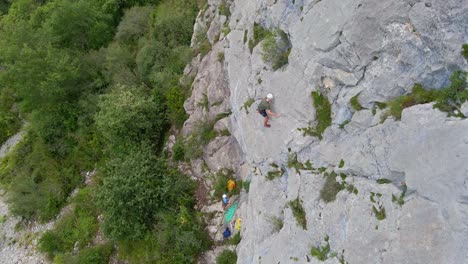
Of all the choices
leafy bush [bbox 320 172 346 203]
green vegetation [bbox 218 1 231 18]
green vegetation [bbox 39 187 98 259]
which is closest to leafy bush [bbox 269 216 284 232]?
leafy bush [bbox 320 172 346 203]

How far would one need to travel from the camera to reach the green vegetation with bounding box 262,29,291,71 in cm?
1554

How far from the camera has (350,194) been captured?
11.8 meters

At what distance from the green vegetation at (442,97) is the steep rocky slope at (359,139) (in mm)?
235

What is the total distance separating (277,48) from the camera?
15742mm

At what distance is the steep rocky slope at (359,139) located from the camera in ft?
32.3

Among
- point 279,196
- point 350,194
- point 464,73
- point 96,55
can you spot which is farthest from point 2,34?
point 464,73

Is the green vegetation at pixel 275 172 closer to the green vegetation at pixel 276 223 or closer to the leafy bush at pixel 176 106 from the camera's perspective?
the green vegetation at pixel 276 223

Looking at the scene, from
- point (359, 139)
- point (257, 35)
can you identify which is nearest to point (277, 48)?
point (257, 35)

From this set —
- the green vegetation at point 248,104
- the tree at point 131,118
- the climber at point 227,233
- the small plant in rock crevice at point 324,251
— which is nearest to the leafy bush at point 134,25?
the tree at point 131,118

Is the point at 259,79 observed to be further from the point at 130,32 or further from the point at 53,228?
the point at 53,228

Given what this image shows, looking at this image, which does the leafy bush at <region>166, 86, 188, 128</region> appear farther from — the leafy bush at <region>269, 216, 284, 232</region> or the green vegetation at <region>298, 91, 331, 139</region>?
the green vegetation at <region>298, 91, 331, 139</region>

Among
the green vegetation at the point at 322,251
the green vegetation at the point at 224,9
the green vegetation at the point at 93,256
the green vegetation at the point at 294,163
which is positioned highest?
the green vegetation at the point at 224,9

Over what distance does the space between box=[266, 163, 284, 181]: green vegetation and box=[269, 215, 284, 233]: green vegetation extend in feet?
5.15

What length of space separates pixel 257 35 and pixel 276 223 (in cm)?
847
